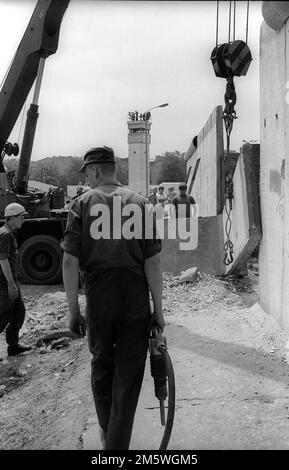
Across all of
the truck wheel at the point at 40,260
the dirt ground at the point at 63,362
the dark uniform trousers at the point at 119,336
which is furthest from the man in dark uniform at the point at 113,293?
the truck wheel at the point at 40,260

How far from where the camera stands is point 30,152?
9.42 metres

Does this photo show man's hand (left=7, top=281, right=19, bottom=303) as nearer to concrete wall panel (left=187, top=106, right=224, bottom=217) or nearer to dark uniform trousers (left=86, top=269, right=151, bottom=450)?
dark uniform trousers (left=86, top=269, right=151, bottom=450)

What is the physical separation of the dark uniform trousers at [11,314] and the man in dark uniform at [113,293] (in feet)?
8.65

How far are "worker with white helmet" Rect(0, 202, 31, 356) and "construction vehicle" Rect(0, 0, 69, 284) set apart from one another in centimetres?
376

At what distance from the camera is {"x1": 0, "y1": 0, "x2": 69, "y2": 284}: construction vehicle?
327 inches

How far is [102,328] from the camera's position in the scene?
2561 mm

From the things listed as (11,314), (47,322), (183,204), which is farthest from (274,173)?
(183,204)

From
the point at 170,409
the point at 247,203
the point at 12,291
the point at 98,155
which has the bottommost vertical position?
the point at 170,409

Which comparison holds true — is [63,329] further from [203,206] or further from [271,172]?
[203,206]

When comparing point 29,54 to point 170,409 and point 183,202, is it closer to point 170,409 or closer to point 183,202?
point 183,202

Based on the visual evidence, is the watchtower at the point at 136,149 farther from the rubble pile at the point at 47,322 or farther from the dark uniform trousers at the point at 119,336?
the dark uniform trousers at the point at 119,336

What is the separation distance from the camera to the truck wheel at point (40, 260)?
9.18 m

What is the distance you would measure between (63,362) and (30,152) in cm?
566

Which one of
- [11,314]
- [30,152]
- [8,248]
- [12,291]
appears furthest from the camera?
[30,152]
